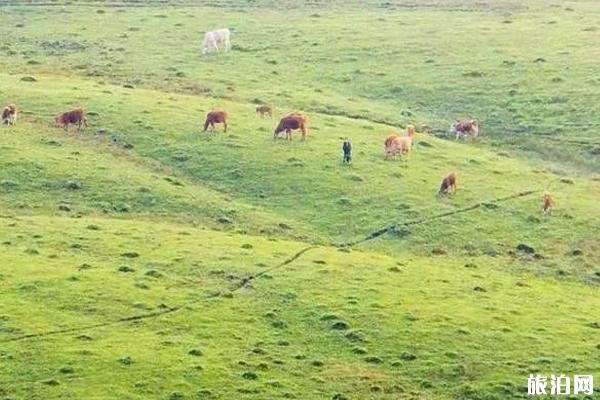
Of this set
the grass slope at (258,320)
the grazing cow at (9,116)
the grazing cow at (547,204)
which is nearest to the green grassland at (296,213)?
the grass slope at (258,320)

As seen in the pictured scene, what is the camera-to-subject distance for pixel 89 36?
6744cm

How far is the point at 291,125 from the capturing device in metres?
51.1

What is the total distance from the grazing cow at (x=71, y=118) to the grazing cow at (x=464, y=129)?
1302 cm

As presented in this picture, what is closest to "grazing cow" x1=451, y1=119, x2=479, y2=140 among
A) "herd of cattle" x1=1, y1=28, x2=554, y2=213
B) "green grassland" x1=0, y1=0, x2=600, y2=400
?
"herd of cattle" x1=1, y1=28, x2=554, y2=213

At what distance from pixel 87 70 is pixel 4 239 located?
67.9ft

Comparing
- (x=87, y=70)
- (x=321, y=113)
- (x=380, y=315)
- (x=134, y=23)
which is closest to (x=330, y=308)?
(x=380, y=315)

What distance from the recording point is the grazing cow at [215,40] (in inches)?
2571

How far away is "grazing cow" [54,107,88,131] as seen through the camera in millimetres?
51312

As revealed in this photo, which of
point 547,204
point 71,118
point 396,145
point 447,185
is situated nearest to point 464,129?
point 396,145

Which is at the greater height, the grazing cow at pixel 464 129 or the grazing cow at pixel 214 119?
the grazing cow at pixel 214 119

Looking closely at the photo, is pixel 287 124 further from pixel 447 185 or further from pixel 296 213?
pixel 447 185

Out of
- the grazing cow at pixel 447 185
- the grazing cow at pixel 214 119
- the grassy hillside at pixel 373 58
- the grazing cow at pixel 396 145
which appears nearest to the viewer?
the grazing cow at pixel 447 185

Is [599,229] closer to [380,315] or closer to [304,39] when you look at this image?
[380,315]

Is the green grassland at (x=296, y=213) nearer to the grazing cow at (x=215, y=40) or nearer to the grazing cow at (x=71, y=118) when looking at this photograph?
the grazing cow at (x=71, y=118)
